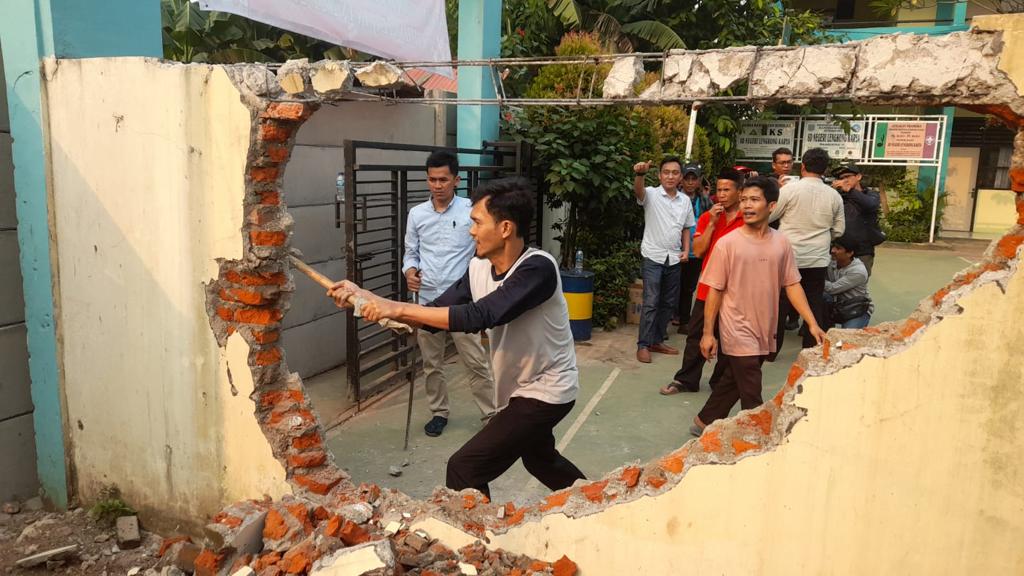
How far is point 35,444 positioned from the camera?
14.0ft

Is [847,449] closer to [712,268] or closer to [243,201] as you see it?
A: [712,268]

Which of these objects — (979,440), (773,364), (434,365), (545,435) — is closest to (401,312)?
(545,435)

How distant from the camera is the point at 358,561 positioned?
2811 mm

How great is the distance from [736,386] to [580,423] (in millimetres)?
1407

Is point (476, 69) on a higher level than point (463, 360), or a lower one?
higher

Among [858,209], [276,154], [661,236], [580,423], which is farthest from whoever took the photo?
[661,236]

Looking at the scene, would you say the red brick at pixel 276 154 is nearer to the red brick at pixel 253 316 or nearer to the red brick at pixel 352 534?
the red brick at pixel 253 316

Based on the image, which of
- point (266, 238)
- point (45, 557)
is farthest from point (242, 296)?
point (45, 557)

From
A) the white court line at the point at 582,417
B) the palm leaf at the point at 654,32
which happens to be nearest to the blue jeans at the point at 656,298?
the white court line at the point at 582,417

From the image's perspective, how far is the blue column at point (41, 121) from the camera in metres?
3.83

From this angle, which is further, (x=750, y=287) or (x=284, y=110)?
(x=750, y=287)

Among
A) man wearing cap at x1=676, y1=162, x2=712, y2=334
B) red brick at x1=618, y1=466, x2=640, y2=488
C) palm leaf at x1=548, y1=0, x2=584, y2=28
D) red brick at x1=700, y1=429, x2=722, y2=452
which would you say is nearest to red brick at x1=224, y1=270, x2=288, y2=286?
red brick at x1=618, y1=466, x2=640, y2=488

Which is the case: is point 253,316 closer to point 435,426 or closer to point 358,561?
point 358,561

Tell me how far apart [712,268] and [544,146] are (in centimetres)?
389
